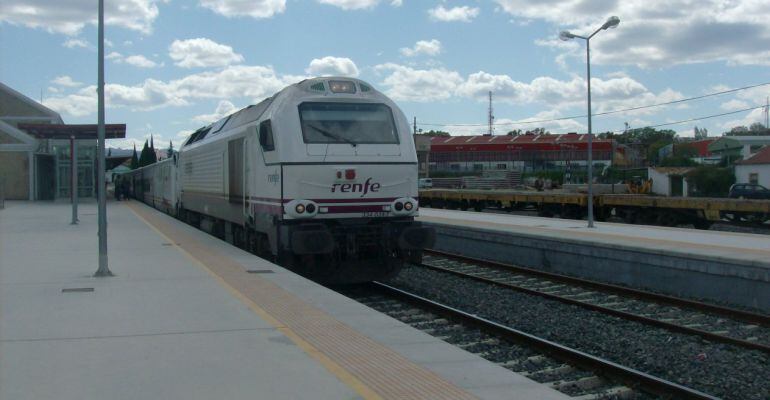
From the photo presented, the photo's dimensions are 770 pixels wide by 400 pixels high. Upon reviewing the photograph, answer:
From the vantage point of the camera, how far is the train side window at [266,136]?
12047 mm

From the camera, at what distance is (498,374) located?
6.02 meters

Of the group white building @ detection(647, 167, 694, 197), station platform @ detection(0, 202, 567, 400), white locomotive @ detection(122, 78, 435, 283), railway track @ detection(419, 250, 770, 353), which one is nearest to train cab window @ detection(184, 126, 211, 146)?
white locomotive @ detection(122, 78, 435, 283)

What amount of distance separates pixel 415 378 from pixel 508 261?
42.4 feet

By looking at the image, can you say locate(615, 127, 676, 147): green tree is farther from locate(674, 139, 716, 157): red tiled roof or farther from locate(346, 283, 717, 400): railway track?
locate(346, 283, 717, 400): railway track

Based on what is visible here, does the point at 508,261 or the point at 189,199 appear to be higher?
the point at 189,199

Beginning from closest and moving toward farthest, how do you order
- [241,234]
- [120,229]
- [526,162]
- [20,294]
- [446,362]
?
[446,362] → [20,294] → [241,234] → [120,229] → [526,162]

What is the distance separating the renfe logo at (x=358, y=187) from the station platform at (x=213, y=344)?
5.09 ft

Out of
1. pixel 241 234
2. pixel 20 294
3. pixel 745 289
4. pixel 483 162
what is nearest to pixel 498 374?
pixel 20 294

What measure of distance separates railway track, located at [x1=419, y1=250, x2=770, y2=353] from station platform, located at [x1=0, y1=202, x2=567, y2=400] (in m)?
4.00

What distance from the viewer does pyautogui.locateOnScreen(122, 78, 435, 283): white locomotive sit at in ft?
38.0

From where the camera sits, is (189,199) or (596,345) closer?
(596,345)

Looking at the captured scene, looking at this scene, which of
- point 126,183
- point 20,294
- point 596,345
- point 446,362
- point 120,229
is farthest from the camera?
point 126,183

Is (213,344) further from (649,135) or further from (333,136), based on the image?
(649,135)

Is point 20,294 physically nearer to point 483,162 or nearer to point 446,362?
point 446,362
